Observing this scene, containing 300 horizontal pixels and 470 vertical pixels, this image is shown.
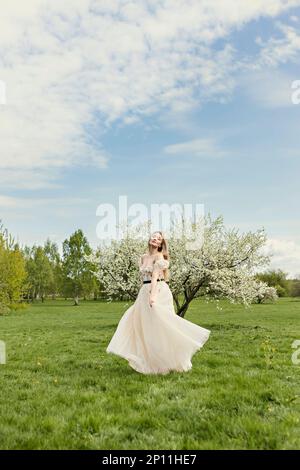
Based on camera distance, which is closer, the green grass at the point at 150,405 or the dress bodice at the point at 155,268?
the green grass at the point at 150,405

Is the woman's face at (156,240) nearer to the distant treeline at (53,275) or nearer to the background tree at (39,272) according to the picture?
the distant treeline at (53,275)

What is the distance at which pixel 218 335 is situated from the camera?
1838cm

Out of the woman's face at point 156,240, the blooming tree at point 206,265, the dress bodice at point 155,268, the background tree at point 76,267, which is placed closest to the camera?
the dress bodice at point 155,268

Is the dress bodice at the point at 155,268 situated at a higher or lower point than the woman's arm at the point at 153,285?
higher

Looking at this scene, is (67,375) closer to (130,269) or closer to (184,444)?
(184,444)

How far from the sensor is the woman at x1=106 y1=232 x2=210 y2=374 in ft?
30.3

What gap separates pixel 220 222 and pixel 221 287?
12.5 feet

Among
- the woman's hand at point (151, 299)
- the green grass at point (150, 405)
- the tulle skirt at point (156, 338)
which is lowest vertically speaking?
the green grass at point (150, 405)

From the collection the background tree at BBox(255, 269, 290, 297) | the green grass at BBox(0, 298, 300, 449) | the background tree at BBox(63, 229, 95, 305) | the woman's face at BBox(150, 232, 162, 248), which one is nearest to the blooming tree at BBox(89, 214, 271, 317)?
the green grass at BBox(0, 298, 300, 449)

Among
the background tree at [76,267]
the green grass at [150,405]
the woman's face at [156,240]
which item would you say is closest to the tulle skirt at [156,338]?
the green grass at [150,405]

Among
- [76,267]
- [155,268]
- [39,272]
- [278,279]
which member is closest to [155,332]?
[155,268]

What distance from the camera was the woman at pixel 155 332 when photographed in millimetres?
9234

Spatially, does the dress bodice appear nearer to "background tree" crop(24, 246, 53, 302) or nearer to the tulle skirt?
the tulle skirt

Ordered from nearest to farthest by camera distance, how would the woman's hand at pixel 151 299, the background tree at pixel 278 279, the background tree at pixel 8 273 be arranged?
the woman's hand at pixel 151 299
the background tree at pixel 8 273
the background tree at pixel 278 279
